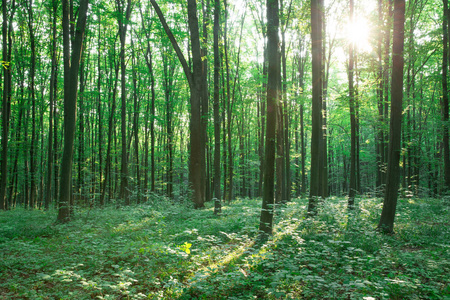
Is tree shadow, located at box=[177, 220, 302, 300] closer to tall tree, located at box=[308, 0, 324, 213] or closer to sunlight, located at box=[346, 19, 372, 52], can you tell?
tall tree, located at box=[308, 0, 324, 213]

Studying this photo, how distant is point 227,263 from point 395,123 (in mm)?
6186

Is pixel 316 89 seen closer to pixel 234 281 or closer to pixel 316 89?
pixel 316 89

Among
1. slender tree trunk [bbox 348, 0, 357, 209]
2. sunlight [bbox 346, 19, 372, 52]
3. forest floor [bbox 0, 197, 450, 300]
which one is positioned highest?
sunlight [bbox 346, 19, 372, 52]

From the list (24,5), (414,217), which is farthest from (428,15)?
(24,5)

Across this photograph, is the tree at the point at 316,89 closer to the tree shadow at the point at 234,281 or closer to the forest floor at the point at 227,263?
the forest floor at the point at 227,263

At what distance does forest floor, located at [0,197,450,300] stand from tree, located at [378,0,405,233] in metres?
0.64

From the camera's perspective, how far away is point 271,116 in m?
6.41

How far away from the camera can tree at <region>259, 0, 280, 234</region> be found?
6.40 metres

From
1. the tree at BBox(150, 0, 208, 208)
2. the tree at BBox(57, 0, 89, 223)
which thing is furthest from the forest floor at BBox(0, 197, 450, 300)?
the tree at BBox(150, 0, 208, 208)

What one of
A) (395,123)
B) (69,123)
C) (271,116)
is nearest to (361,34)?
(395,123)

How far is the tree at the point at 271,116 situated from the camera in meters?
6.40

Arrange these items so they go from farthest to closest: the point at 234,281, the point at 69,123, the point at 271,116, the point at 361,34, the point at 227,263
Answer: the point at 361,34
the point at 69,123
the point at 271,116
the point at 227,263
the point at 234,281

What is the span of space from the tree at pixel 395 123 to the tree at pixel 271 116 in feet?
11.6

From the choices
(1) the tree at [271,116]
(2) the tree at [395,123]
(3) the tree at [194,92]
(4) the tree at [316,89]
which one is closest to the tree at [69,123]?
(3) the tree at [194,92]
